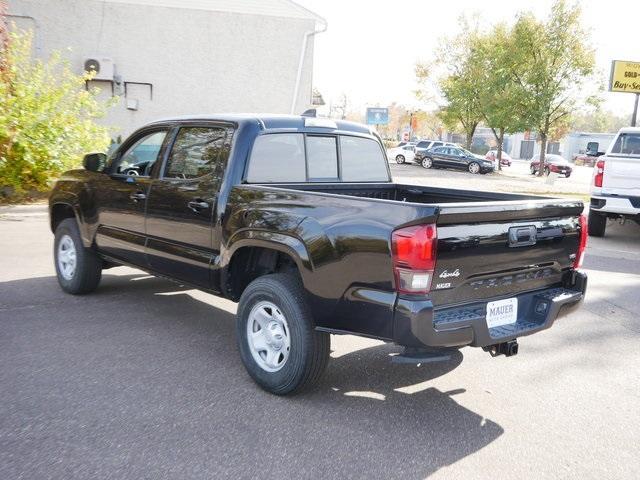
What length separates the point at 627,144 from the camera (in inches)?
435

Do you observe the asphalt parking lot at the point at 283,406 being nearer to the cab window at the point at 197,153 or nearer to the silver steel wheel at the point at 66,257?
the silver steel wheel at the point at 66,257

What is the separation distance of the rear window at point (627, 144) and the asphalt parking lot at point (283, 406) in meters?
6.29

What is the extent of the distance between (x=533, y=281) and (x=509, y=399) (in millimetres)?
803

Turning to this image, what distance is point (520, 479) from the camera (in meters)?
3.03

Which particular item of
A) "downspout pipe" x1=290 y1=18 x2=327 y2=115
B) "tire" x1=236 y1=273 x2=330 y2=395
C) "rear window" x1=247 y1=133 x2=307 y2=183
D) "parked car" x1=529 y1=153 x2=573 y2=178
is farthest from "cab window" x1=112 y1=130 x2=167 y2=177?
"parked car" x1=529 y1=153 x2=573 y2=178

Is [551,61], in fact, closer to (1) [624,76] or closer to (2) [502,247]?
(1) [624,76]

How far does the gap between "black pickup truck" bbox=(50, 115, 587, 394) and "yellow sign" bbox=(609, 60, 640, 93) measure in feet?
60.1

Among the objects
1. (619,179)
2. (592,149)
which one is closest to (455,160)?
(592,149)

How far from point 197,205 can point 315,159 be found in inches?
39.5

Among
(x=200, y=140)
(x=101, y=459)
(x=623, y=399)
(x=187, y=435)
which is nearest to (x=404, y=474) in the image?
(x=187, y=435)

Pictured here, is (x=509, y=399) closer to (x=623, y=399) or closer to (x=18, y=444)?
(x=623, y=399)

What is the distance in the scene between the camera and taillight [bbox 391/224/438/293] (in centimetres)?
319

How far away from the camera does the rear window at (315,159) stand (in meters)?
4.50

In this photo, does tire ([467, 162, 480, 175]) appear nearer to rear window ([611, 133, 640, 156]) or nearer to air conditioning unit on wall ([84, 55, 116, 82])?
air conditioning unit on wall ([84, 55, 116, 82])
